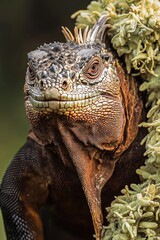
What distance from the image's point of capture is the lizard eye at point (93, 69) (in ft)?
19.6

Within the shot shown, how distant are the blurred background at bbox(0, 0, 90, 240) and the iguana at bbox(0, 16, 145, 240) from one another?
3.95 metres

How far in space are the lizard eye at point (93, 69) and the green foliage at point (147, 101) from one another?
0.20 metres

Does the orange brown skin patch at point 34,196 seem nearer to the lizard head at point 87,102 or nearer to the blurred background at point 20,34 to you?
the lizard head at point 87,102

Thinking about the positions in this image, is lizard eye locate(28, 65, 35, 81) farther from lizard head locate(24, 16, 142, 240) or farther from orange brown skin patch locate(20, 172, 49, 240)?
orange brown skin patch locate(20, 172, 49, 240)

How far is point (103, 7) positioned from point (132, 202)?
3.89ft

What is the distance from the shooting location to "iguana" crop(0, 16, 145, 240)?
5848mm

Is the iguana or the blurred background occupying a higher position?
the blurred background

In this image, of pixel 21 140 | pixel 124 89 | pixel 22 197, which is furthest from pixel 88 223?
pixel 21 140

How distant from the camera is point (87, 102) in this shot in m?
5.92

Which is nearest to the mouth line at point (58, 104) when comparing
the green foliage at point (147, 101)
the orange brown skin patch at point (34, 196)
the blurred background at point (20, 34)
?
the green foliage at point (147, 101)

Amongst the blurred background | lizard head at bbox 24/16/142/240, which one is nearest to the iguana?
lizard head at bbox 24/16/142/240

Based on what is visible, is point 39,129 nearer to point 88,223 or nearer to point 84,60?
point 84,60

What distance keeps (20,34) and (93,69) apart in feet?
18.7

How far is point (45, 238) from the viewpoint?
24.5 ft
